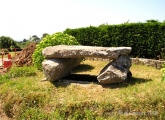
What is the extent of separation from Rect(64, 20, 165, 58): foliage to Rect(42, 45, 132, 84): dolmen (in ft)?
16.6

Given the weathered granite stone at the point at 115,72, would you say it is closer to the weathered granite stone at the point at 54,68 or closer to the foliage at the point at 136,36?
the weathered granite stone at the point at 54,68

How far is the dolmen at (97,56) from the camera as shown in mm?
8234

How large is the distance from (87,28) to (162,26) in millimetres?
5431

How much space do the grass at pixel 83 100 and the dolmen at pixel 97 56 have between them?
0.29m

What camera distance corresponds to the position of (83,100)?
738 centimetres

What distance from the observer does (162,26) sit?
13.0 meters

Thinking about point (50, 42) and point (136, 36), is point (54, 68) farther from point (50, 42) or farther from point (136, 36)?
point (136, 36)

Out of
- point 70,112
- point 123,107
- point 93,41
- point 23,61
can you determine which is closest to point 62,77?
point 70,112

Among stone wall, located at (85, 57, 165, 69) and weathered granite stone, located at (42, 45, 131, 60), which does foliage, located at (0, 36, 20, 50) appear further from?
weathered granite stone, located at (42, 45, 131, 60)

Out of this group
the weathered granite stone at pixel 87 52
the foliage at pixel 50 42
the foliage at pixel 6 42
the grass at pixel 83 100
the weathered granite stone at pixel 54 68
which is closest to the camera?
the grass at pixel 83 100

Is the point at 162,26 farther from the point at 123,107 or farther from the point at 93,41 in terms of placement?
the point at 123,107

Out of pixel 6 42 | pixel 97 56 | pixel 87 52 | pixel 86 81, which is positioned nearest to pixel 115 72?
pixel 97 56

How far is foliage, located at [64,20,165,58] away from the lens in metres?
13.2

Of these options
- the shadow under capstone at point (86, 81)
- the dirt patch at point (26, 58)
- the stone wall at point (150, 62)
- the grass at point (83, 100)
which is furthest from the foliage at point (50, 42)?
the stone wall at point (150, 62)
